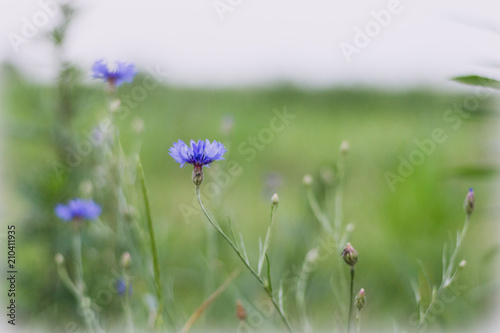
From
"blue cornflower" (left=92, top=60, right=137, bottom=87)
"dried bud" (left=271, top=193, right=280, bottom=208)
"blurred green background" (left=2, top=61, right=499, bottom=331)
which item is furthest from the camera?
"blurred green background" (left=2, top=61, right=499, bottom=331)

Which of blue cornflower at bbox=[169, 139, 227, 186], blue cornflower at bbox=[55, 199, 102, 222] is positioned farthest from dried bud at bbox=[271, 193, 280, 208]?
blue cornflower at bbox=[55, 199, 102, 222]

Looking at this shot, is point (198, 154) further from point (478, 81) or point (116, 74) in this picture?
point (478, 81)

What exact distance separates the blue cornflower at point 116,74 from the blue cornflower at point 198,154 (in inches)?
11.3

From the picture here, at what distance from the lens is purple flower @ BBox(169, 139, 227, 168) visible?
0.71 m

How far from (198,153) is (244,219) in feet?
4.22

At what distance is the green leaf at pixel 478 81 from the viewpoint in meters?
0.77

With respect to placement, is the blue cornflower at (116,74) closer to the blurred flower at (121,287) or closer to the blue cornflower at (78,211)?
the blue cornflower at (78,211)

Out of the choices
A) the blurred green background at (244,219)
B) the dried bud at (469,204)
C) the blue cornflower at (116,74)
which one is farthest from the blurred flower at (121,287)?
the dried bud at (469,204)

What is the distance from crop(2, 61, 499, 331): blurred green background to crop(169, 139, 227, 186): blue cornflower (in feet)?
0.77

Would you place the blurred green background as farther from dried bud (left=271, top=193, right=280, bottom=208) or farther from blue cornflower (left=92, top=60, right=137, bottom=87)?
dried bud (left=271, top=193, right=280, bottom=208)

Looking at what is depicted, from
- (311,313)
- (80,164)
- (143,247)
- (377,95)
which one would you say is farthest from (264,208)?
(377,95)

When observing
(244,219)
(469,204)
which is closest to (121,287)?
(469,204)

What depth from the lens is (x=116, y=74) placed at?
95cm

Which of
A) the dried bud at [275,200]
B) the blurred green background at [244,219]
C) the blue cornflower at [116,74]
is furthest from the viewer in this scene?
the blurred green background at [244,219]
